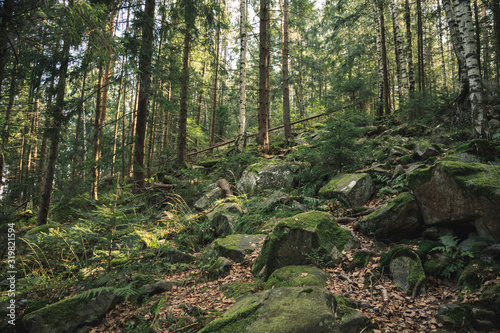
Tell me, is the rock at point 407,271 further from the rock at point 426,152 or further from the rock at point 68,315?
the rock at point 68,315

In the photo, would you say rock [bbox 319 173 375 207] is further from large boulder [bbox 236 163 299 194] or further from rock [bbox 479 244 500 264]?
rock [bbox 479 244 500 264]

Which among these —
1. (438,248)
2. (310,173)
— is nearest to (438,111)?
(310,173)

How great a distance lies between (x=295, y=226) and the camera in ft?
14.6

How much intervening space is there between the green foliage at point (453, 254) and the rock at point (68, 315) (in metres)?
5.61

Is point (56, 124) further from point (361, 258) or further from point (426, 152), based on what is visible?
point (426, 152)

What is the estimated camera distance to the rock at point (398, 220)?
14.6ft

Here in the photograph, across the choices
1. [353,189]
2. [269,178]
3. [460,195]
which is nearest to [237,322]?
[460,195]

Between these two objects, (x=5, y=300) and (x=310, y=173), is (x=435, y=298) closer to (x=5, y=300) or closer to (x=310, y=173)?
(x=310, y=173)

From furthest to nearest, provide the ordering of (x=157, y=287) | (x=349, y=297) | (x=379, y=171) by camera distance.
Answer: (x=379, y=171) → (x=157, y=287) → (x=349, y=297)

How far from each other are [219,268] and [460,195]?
14.6 ft

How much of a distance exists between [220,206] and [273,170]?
251 centimetres

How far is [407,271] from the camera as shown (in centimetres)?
366

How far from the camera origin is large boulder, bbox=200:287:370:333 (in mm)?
2352

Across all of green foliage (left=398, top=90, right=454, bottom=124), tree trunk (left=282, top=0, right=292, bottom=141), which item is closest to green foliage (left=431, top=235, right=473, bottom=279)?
green foliage (left=398, top=90, right=454, bottom=124)
